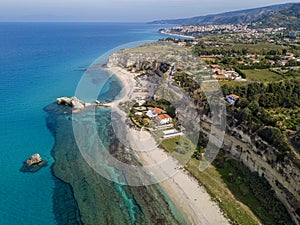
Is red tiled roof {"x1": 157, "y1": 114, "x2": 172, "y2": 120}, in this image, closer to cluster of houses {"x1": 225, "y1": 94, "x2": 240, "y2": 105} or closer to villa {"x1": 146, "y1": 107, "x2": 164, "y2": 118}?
villa {"x1": 146, "y1": 107, "x2": 164, "y2": 118}

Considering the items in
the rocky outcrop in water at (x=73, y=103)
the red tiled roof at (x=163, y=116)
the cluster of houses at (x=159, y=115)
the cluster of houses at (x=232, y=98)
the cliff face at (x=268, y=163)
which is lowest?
the rocky outcrop in water at (x=73, y=103)

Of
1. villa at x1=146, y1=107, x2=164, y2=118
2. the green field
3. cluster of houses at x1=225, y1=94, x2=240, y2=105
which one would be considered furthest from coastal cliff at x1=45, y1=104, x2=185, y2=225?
the green field

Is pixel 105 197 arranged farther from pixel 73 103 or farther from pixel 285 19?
pixel 285 19

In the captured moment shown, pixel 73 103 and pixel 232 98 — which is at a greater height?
pixel 232 98

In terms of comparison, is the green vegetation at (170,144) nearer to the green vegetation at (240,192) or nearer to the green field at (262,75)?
the green vegetation at (240,192)

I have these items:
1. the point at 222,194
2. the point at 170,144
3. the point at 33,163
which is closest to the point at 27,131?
the point at 33,163

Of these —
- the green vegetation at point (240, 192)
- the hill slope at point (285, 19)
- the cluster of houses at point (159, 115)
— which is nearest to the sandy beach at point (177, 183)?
the green vegetation at point (240, 192)
